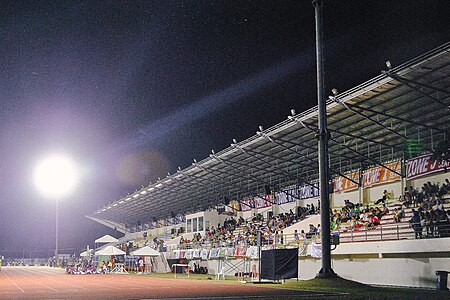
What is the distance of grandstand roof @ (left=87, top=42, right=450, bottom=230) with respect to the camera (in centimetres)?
2838

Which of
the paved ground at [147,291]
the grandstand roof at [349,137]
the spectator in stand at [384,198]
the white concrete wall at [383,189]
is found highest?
the grandstand roof at [349,137]

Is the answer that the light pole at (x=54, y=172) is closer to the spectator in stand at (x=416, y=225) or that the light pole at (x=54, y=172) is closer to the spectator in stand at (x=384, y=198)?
the spectator in stand at (x=384, y=198)

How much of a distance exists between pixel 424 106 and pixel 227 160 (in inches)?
868

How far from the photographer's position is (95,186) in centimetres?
10394

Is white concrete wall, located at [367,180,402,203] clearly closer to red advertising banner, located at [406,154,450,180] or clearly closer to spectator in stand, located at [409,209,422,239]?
red advertising banner, located at [406,154,450,180]

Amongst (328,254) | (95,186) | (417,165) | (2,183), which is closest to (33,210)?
(2,183)

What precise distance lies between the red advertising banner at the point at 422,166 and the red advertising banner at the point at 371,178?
1103 mm

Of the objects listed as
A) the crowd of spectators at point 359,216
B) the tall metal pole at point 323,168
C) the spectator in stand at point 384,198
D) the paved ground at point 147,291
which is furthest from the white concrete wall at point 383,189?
the tall metal pole at point 323,168

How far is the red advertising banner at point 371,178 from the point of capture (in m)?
38.0

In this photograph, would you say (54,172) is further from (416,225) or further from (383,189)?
(416,225)

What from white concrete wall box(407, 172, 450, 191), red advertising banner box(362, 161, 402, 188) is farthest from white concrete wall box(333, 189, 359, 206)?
white concrete wall box(407, 172, 450, 191)

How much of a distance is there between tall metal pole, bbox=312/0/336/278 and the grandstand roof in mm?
4874

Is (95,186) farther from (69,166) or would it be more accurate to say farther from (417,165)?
(417,165)

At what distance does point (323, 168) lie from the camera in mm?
23359
